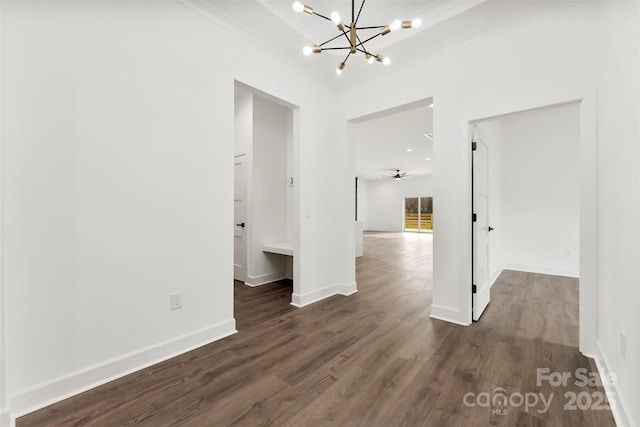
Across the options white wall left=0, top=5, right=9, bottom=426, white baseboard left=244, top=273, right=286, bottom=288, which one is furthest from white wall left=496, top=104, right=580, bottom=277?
white wall left=0, top=5, right=9, bottom=426

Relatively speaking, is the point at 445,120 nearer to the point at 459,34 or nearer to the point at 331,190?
the point at 459,34

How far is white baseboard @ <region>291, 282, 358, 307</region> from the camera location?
10.7 ft

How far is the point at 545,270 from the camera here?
4828 mm

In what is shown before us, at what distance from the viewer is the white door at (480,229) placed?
2795 millimetres

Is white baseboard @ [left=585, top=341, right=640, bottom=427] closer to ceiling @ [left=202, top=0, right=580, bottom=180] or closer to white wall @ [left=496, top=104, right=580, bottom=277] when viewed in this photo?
ceiling @ [left=202, top=0, right=580, bottom=180]

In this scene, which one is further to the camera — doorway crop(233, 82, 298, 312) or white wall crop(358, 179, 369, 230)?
white wall crop(358, 179, 369, 230)

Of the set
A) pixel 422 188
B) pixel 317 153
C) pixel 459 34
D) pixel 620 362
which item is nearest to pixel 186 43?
pixel 317 153

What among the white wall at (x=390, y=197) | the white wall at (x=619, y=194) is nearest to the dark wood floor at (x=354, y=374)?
the white wall at (x=619, y=194)

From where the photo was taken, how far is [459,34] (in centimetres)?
264

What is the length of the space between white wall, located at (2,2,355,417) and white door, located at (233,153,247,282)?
177 cm

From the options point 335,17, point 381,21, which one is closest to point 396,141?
point 381,21

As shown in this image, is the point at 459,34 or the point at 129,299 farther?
the point at 459,34

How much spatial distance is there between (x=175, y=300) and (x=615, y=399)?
2.99 m

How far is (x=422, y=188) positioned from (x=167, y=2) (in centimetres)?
1359
